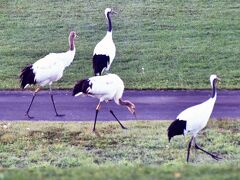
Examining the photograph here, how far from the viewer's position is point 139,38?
22.8 m

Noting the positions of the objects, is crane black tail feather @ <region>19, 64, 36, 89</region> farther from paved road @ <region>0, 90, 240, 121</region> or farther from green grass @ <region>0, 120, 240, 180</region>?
green grass @ <region>0, 120, 240, 180</region>

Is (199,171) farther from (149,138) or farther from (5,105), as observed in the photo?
(5,105)

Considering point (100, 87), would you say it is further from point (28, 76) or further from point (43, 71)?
point (28, 76)

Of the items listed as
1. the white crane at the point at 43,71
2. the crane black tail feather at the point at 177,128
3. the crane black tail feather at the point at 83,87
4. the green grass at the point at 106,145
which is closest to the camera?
the green grass at the point at 106,145

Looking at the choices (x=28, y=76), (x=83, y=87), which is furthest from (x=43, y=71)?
(x=83, y=87)

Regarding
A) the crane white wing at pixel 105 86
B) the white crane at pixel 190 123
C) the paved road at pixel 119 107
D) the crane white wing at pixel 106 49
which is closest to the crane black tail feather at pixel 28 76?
the paved road at pixel 119 107

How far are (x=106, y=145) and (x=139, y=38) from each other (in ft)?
34.3

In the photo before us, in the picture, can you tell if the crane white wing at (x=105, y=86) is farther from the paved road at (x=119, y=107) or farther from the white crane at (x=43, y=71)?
the white crane at (x=43, y=71)

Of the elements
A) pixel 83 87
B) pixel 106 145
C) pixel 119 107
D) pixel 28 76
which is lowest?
pixel 119 107

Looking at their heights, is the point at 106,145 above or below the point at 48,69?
below

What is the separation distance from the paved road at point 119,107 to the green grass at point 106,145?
0.78 m

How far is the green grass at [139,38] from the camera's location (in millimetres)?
19288

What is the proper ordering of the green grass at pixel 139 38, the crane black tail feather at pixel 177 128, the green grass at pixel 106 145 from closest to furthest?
1. the green grass at pixel 106 145
2. the crane black tail feather at pixel 177 128
3. the green grass at pixel 139 38

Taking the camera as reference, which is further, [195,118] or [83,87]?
[83,87]
